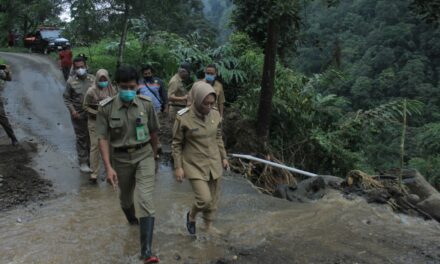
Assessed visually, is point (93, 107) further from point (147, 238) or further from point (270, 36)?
point (270, 36)

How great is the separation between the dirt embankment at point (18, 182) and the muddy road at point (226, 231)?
0.74 feet

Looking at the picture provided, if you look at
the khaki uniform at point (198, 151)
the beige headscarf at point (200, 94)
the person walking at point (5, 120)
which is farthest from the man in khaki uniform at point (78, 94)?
the beige headscarf at point (200, 94)

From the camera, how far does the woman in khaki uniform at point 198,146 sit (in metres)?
5.13

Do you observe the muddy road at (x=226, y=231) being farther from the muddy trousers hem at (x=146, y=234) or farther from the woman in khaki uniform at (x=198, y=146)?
the woman in khaki uniform at (x=198, y=146)

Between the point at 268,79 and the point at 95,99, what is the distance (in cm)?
355

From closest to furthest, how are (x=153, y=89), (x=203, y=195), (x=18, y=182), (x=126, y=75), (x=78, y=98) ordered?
(x=126, y=75) → (x=203, y=195) → (x=18, y=182) → (x=78, y=98) → (x=153, y=89)

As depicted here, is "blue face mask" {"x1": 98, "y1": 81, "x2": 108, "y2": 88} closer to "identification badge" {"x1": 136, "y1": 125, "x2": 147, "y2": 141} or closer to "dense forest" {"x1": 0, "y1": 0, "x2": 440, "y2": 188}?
"identification badge" {"x1": 136, "y1": 125, "x2": 147, "y2": 141}

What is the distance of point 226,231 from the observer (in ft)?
19.1

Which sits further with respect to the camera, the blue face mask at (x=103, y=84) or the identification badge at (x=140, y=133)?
the blue face mask at (x=103, y=84)

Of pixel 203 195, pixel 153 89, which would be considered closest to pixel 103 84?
pixel 153 89

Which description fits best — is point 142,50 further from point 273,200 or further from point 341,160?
point 273,200

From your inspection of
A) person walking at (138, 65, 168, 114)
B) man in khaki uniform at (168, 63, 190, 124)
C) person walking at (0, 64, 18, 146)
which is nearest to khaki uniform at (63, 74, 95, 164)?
person walking at (138, 65, 168, 114)

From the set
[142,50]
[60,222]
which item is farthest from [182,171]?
[142,50]

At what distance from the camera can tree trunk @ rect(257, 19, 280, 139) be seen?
8.96 meters
